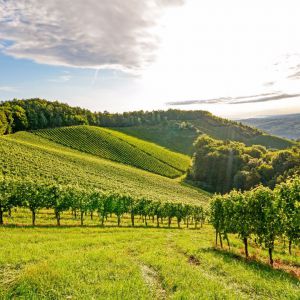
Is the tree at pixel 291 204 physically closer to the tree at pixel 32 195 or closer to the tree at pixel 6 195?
the tree at pixel 32 195

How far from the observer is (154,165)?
160m

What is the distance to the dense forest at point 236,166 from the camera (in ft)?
461

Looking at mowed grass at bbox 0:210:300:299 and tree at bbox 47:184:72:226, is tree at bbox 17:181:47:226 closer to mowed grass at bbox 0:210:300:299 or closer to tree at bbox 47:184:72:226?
tree at bbox 47:184:72:226

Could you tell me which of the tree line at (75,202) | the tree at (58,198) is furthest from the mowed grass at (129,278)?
the tree at (58,198)

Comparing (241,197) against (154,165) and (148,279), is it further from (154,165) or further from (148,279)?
(154,165)

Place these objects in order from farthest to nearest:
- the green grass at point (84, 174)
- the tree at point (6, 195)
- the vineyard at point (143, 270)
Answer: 1. the green grass at point (84, 174)
2. the tree at point (6, 195)
3. the vineyard at point (143, 270)

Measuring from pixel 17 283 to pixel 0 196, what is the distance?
3927cm

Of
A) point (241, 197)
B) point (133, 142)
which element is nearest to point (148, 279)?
point (241, 197)

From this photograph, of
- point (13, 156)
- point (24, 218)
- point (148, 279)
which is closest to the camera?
point (148, 279)

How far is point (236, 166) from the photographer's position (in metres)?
155

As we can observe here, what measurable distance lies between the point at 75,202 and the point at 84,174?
45086mm

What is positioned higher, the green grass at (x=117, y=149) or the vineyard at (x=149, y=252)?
the green grass at (x=117, y=149)

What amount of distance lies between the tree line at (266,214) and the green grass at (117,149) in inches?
4422

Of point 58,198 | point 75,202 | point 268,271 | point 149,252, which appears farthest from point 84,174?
point 268,271
